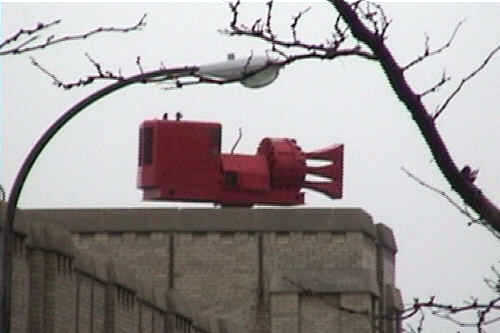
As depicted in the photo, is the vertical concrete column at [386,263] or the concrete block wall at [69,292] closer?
the concrete block wall at [69,292]

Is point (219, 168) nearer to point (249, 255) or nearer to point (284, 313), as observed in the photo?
point (249, 255)

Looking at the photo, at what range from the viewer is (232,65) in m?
19.6

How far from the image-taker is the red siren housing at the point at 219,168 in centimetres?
6250

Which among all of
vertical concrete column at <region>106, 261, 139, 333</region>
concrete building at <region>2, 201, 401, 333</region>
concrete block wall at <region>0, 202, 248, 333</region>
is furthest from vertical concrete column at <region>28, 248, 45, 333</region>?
concrete building at <region>2, 201, 401, 333</region>

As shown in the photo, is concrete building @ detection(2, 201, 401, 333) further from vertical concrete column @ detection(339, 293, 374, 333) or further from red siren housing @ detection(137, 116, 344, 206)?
red siren housing @ detection(137, 116, 344, 206)

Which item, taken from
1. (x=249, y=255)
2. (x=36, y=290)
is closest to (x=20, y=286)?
(x=36, y=290)

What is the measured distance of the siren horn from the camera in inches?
2494

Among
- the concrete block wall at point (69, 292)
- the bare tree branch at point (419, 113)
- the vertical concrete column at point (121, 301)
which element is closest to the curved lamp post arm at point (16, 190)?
the concrete block wall at point (69, 292)

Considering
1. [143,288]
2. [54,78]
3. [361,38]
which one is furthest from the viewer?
[143,288]

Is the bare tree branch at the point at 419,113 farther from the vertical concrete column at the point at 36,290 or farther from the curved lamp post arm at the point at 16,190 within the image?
the vertical concrete column at the point at 36,290

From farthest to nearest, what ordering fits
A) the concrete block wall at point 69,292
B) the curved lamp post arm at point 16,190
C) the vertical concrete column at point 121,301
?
the vertical concrete column at point 121,301 < the concrete block wall at point 69,292 < the curved lamp post arm at point 16,190

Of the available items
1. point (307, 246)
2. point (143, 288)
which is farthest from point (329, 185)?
point (143, 288)

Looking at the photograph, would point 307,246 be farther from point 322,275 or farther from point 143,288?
point 143,288

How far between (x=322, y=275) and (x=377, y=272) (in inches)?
177
